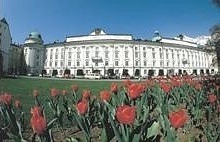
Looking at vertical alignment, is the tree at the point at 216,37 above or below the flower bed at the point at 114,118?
above

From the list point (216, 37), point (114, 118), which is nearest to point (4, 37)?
point (114, 118)

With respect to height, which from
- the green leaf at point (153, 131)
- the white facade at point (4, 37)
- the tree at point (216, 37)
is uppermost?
the tree at point (216, 37)

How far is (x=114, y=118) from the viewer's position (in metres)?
2.52

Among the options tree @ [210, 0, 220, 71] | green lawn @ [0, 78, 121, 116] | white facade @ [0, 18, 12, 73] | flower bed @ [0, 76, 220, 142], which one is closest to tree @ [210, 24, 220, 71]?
tree @ [210, 0, 220, 71]

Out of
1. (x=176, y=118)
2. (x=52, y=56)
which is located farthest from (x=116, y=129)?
(x=52, y=56)

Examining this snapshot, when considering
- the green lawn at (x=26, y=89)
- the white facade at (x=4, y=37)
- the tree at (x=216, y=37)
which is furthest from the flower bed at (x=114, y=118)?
the tree at (x=216, y=37)

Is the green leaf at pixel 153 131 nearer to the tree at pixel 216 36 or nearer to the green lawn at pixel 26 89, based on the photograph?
the green lawn at pixel 26 89

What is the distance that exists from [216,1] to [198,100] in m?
6.20

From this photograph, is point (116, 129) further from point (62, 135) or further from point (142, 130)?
point (62, 135)

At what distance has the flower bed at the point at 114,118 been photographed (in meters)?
1.90

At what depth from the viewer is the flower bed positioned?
74.8 inches

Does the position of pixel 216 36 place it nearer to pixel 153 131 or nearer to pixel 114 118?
pixel 114 118

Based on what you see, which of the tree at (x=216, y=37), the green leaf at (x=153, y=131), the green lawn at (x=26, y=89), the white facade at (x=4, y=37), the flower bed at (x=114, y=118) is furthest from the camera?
the tree at (x=216, y=37)

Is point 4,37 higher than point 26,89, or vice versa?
point 4,37
